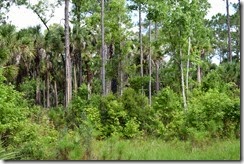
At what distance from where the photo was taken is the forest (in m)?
6.68

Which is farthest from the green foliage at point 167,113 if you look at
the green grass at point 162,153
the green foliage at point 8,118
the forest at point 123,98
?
the green grass at point 162,153

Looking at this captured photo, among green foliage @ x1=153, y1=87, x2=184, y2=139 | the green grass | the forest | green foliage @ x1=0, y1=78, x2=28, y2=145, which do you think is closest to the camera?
the green grass

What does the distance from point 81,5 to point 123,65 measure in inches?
150

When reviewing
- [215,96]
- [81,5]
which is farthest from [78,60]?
[215,96]

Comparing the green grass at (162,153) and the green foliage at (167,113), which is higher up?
the green foliage at (167,113)

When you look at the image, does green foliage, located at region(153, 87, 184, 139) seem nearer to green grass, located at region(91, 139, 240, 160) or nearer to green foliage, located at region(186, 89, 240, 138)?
green foliage, located at region(186, 89, 240, 138)

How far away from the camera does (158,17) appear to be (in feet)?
44.8

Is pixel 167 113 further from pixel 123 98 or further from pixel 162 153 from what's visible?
pixel 162 153

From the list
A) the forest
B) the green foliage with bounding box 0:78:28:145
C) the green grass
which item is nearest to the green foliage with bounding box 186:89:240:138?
the forest

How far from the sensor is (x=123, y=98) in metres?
11.7

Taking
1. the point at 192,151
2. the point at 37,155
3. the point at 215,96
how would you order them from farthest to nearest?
1. the point at 215,96
2. the point at 37,155
3. the point at 192,151

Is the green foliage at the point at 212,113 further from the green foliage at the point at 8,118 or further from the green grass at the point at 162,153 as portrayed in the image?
the green foliage at the point at 8,118

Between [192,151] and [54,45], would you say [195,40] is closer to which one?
[192,151]

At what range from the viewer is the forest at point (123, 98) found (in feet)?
21.9
